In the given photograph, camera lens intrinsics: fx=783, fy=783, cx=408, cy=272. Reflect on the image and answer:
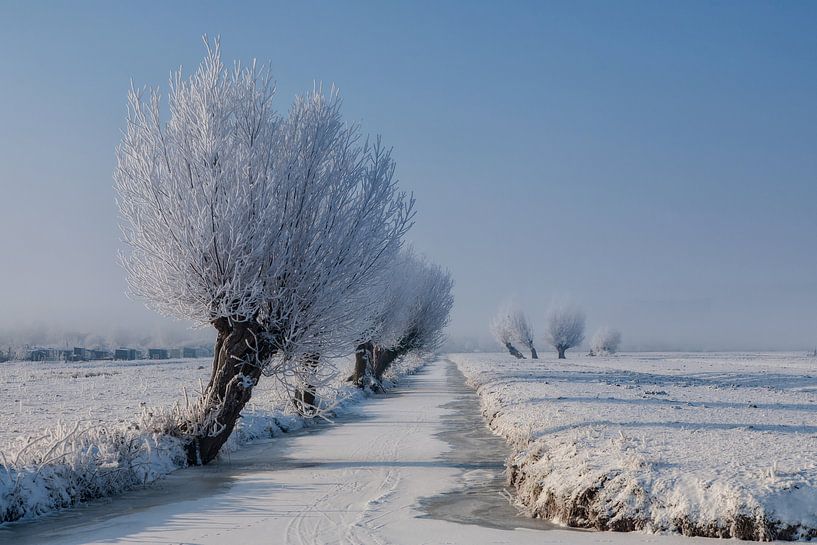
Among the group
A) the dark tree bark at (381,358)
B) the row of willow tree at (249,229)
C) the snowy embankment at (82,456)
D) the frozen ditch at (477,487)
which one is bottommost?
the frozen ditch at (477,487)

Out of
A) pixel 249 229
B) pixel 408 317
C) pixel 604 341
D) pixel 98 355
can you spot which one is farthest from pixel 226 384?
pixel 604 341

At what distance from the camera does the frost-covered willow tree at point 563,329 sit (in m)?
122

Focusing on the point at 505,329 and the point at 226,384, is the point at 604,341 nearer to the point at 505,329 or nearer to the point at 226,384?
the point at 505,329

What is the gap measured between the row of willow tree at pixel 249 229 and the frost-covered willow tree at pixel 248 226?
0.02 m

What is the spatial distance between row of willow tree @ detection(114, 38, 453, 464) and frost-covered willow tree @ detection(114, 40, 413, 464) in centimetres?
2

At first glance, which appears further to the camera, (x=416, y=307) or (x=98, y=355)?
(x=98, y=355)

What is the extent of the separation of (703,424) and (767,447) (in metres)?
4.49

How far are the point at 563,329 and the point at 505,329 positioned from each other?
391 inches

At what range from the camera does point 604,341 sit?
490ft

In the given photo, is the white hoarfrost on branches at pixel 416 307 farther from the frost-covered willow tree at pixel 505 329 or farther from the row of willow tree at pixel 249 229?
the frost-covered willow tree at pixel 505 329

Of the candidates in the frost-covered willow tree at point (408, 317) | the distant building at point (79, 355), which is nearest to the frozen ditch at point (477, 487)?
the frost-covered willow tree at point (408, 317)

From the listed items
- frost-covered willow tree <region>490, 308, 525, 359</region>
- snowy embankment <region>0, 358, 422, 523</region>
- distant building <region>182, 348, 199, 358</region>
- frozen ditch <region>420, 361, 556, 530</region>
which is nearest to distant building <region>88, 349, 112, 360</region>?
distant building <region>182, 348, 199, 358</region>

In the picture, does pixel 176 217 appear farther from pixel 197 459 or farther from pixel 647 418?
pixel 647 418

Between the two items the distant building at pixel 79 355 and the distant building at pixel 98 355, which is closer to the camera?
the distant building at pixel 79 355
